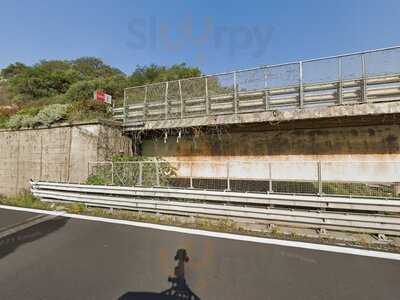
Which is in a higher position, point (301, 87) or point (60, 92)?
point (60, 92)

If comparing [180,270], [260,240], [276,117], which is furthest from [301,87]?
[180,270]

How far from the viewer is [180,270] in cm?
385

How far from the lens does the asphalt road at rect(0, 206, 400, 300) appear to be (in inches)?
127

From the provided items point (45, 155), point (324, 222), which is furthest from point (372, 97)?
point (45, 155)

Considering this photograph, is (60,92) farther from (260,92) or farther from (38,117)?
(260,92)

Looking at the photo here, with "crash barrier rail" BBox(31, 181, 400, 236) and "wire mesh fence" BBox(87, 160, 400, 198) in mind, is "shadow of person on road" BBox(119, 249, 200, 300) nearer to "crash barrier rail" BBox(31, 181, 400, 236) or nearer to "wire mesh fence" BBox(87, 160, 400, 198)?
"crash barrier rail" BBox(31, 181, 400, 236)

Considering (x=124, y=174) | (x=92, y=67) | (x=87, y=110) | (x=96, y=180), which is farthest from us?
(x=92, y=67)

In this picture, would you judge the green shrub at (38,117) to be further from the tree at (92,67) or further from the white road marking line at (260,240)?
the tree at (92,67)

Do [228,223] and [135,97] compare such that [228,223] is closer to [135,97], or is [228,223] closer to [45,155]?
[135,97]

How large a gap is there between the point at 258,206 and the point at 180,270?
3.05 meters

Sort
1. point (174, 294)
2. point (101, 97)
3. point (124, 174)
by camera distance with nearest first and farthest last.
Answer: point (174, 294)
point (124, 174)
point (101, 97)

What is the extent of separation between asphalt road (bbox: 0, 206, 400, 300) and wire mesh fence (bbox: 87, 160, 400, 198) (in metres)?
2.25

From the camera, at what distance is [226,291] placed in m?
3.23

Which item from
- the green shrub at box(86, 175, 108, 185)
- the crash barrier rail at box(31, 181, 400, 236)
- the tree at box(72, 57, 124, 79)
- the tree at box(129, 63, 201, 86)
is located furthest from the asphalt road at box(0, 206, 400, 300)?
the tree at box(72, 57, 124, 79)
